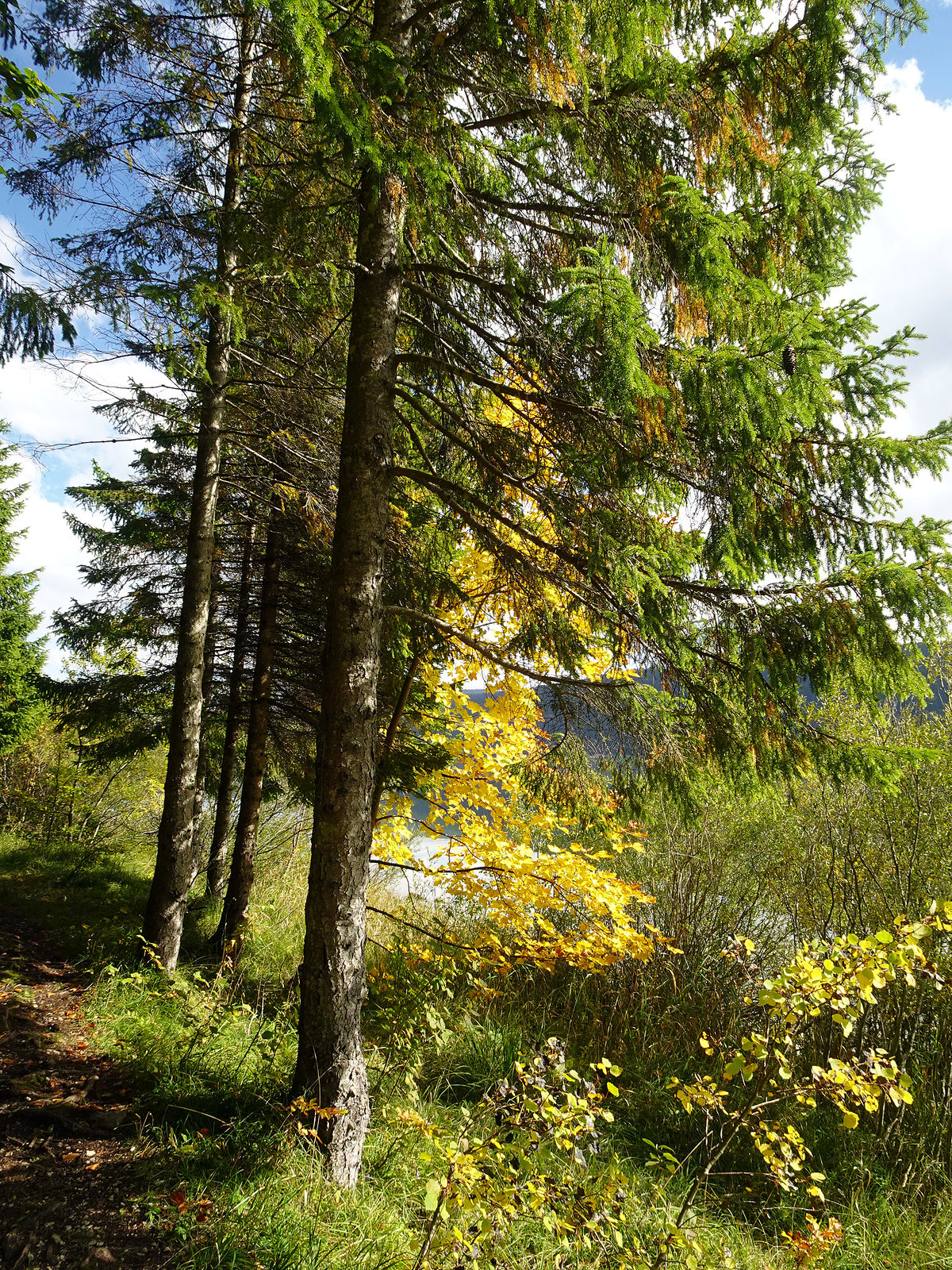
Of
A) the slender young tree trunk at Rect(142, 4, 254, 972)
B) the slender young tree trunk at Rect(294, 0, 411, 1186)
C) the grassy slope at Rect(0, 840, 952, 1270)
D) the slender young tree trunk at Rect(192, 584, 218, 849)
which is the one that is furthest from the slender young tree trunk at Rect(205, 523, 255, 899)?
the slender young tree trunk at Rect(294, 0, 411, 1186)

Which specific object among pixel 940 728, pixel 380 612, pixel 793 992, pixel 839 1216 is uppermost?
pixel 380 612

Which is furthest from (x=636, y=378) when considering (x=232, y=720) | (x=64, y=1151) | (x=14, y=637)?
(x=14, y=637)

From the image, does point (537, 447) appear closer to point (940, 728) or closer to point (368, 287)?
point (368, 287)

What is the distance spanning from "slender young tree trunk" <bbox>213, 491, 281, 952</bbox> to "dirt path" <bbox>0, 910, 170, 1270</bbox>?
214 cm

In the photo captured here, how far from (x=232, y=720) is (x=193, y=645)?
2228 millimetres

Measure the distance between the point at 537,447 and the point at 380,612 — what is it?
4.08 feet

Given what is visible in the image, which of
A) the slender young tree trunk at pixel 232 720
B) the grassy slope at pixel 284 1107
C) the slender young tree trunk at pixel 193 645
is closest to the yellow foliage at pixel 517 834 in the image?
the grassy slope at pixel 284 1107

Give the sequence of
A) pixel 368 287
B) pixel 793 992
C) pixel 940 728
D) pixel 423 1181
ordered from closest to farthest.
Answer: pixel 793 992 → pixel 423 1181 → pixel 368 287 → pixel 940 728

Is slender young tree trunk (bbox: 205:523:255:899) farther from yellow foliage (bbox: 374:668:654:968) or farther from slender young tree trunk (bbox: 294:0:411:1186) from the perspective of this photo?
slender young tree trunk (bbox: 294:0:411:1186)

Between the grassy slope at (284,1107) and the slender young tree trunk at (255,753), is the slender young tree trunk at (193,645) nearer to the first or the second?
the grassy slope at (284,1107)

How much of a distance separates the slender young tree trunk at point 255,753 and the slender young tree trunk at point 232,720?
0.32 meters

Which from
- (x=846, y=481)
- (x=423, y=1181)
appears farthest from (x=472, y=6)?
(x=423, y=1181)

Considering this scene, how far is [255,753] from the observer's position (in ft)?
22.8

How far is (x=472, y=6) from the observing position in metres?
3.50
